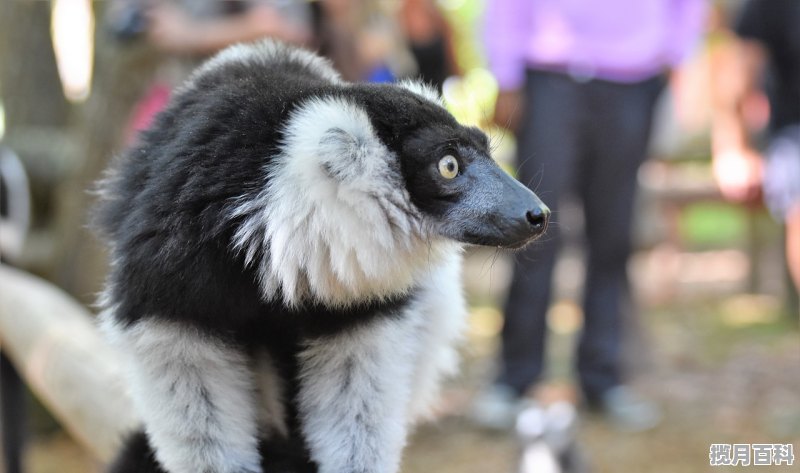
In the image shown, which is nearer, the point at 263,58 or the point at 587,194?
the point at 263,58

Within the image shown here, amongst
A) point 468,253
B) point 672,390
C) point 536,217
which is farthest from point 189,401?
point 672,390

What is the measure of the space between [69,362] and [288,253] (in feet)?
3.86

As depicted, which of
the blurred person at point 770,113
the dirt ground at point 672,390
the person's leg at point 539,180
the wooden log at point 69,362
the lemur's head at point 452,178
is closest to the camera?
the lemur's head at point 452,178

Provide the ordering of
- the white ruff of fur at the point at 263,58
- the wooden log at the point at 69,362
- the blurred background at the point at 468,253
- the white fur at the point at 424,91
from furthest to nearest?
the blurred background at the point at 468,253 → the wooden log at the point at 69,362 → the white ruff of fur at the point at 263,58 → the white fur at the point at 424,91

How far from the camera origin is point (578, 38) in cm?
398

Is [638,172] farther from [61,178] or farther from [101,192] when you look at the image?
[61,178]

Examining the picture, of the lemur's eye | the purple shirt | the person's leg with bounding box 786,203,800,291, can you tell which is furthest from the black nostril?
the person's leg with bounding box 786,203,800,291

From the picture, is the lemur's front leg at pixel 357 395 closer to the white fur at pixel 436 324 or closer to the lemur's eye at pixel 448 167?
the white fur at pixel 436 324

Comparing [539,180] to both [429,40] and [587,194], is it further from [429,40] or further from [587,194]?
[429,40]

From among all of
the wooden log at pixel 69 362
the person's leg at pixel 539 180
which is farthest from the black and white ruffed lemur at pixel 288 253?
the person's leg at pixel 539 180

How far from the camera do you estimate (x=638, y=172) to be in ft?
14.0

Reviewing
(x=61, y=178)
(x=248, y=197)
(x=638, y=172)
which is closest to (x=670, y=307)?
(x=638, y=172)

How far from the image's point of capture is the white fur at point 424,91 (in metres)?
2.07

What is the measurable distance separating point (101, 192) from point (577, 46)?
2506mm
